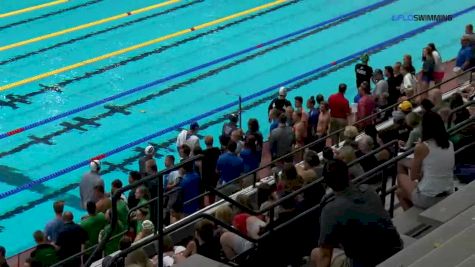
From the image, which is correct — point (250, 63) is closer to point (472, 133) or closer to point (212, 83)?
point (212, 83)

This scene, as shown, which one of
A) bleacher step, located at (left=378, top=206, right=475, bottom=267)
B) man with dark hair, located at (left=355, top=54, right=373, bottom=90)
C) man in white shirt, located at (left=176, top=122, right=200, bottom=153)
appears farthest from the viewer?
man with dark hair, located at (left=355, top=54, right=373, bottom=90)

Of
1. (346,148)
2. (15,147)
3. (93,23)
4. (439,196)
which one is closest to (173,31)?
(93,23)

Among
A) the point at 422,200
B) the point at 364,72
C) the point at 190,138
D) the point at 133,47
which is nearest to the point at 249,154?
the point at 190,138

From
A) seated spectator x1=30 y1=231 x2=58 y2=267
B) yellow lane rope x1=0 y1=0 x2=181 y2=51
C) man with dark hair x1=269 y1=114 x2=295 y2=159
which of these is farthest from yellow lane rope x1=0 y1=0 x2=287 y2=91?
seated spectator x1=30 y1=231 x2=58 y2=267

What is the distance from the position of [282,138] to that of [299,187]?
294 centimetres

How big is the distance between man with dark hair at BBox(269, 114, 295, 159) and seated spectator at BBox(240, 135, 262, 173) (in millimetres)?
326

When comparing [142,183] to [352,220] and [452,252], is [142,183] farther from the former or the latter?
[452,252]

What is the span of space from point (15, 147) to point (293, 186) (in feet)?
20.2

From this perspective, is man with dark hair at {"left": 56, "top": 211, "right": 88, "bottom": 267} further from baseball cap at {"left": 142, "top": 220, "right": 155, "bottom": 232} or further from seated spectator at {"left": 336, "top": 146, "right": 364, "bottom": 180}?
seated spectator at {"left": 336, "top": 146, "right": 364, "bottom": 180}

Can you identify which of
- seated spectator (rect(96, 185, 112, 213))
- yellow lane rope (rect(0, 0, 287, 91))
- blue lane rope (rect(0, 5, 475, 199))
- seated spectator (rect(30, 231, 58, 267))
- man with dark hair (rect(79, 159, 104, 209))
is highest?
seated spectator (rect(30, 231, 58, 267))

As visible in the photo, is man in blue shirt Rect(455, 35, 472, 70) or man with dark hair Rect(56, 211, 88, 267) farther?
man in blue shirt Rect(455, 35, 472, 70)

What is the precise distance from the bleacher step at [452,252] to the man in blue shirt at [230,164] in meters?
3.90

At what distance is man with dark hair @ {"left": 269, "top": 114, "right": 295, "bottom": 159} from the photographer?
9.35m

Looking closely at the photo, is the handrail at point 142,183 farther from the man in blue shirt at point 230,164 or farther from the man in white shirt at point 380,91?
the man in white shirt at point 380,91
